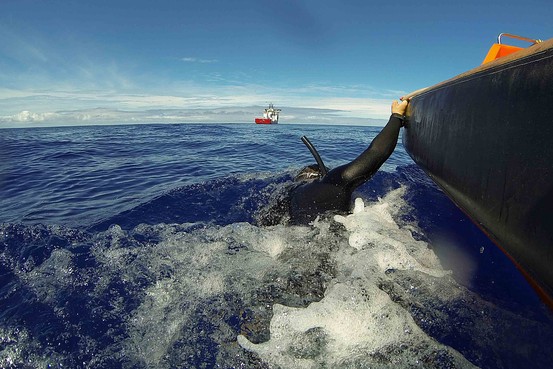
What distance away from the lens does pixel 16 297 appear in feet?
9.25

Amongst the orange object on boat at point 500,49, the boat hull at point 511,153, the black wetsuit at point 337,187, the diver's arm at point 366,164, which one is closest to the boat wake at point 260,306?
the black wetsuit at point 337,187

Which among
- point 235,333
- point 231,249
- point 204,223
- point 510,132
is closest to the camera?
point 510,132

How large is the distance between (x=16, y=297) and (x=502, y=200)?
4.07 m

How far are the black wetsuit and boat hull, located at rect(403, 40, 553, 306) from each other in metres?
0.85

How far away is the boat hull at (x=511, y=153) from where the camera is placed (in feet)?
5.42

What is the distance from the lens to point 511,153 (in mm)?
1938

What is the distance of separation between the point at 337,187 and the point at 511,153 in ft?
6.16

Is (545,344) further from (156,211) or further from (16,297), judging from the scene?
(156,211)

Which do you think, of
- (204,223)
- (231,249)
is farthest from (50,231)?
(231,249)

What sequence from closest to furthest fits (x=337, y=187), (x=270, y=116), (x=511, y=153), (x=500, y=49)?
(x=511, y=153), (x=337, y=187), (x=500, y=49), (x=270, y=116)

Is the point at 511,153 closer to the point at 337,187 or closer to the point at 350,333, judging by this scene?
the point at 350,333

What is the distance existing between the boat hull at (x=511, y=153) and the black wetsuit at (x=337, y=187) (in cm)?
85

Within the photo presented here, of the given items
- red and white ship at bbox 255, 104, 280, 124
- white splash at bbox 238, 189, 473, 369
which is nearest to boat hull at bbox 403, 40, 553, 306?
white splash at bbox 238, 189, 473, 369

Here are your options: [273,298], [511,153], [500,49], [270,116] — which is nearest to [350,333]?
[273,298]
